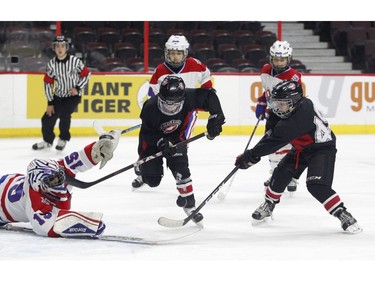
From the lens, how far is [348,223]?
4.30 m

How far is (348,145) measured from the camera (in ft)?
28.3

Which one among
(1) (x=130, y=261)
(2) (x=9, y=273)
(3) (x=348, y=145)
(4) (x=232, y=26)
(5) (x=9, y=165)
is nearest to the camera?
(2) (x=9, y=273)

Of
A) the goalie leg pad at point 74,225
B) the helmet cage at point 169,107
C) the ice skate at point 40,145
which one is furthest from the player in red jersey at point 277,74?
the ice skate at point 40,145

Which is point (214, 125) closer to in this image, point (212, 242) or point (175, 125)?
point (175, 125)

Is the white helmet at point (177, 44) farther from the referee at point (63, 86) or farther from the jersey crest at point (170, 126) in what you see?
the referee at point (63, 86)

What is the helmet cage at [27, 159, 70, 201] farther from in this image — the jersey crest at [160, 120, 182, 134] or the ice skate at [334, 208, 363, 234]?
the ice skate at [334, 208, 363, 234]

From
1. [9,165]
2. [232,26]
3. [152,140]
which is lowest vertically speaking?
[9,165]

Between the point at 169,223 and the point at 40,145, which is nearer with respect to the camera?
the point at 169,223

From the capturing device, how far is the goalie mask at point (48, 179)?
13.1 feet

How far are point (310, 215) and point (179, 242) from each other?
1160 millimetres

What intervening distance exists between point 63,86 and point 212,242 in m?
4.31

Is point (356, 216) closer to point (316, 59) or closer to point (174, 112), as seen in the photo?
point (174, 112)

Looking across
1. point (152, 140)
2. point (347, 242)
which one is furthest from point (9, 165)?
point (347, 242)

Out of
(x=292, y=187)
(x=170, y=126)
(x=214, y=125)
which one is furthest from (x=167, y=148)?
(x=292, y=187)
